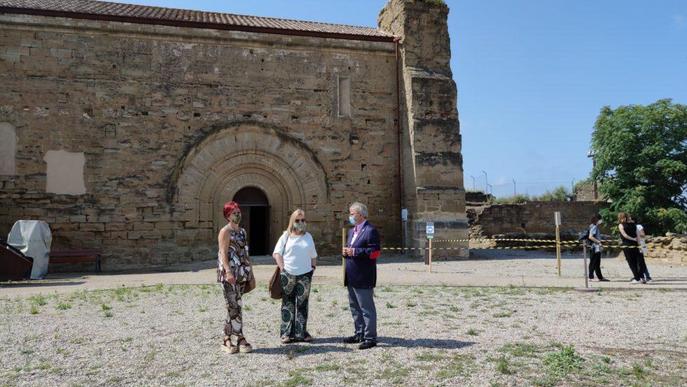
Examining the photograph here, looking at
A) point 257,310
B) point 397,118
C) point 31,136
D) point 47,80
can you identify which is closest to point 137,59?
point 47,80

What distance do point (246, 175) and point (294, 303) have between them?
10.2 metres

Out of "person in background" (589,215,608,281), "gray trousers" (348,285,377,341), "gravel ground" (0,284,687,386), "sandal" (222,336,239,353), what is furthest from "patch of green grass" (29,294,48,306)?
"person in background" (589,215,608,281)

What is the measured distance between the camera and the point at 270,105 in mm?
15711

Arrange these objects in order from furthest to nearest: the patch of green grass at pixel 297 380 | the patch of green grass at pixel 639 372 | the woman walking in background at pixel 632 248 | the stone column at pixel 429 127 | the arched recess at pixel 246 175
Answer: the stone column at pixel 429 127 → the arched recess at pixel 246 175 → the woman walking in background at pixel 632 248 → the patch of green grass at pixel 639 372 → the patch of green grass at pixel 297 380

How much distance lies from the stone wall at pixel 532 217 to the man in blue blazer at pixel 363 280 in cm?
1944

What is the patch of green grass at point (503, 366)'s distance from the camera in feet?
14.8

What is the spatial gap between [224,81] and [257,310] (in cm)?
935

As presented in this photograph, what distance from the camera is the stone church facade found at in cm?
1410

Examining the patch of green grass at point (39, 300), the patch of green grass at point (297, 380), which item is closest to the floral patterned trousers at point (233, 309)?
the patch of green grass at point (297, 380)

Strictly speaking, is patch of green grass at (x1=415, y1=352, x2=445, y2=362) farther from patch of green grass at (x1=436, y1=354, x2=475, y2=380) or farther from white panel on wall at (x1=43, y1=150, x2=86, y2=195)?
white panel on wall at (x1=43, y1=150, x2=86, y2=195)

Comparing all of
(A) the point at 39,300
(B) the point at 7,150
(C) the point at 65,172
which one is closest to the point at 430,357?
(A) the point at 39,300

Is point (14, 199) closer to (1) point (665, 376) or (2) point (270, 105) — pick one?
(2) point (270, 105)

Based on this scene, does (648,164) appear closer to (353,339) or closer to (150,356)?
(353,339)

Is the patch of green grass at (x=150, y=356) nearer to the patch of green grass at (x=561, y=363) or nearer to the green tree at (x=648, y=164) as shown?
the patch of green grass at (x=561, y=363)
